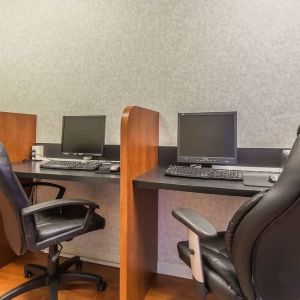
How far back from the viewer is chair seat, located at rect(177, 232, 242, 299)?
939 millimetres

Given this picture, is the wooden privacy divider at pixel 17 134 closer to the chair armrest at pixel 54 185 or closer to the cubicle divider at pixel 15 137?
the cubicle divider at pixel 15 137

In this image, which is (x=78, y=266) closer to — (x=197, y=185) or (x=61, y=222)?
(x=61, y=222)

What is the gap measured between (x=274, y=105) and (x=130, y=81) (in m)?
0.99

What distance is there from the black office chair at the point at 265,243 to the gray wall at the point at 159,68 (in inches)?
35.0

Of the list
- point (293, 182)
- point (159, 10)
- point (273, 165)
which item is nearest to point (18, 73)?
point (159, 10)

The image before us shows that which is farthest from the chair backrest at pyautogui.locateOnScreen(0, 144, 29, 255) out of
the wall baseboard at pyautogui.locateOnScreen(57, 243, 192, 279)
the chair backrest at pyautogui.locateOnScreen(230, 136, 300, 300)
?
the chair backrest at pyautogui.locateOnScreen(230, 136, 300, 300)

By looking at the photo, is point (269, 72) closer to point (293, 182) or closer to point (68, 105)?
point (293, 182)

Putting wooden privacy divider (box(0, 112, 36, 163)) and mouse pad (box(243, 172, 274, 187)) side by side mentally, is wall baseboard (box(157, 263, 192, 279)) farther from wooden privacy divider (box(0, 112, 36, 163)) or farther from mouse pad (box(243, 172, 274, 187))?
wooden privacy divider (box(0, 112, 36, 163))

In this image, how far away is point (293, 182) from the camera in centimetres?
68

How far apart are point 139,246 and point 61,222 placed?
468 mm

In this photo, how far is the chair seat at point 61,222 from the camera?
140 cm

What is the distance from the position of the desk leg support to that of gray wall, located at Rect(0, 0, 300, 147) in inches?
20.2

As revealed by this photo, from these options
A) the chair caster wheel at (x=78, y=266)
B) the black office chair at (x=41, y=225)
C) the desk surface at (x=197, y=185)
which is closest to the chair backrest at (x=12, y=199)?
the black office chair at (x=41, y=225)

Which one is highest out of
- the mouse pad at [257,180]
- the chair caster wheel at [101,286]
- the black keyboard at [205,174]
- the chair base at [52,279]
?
the black keyboard at [205,174]
